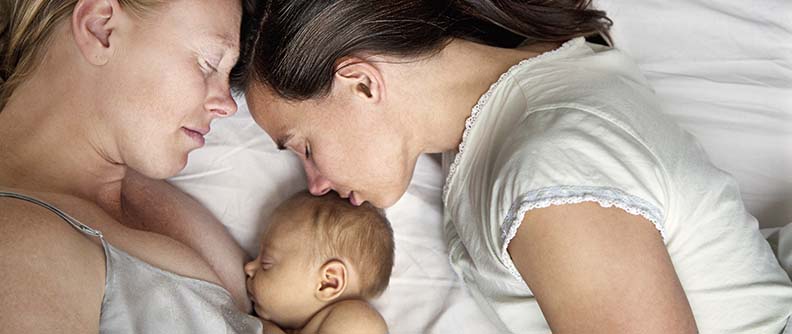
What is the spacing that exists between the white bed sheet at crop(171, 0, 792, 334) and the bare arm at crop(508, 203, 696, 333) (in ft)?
1.65

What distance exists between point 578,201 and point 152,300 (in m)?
0.63

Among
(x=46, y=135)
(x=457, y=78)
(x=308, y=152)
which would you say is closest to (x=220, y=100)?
(x=308, y=152)

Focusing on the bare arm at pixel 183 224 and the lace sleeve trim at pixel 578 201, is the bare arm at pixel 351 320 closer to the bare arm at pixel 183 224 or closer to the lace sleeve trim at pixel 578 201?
the bare arm at pixel 183 224

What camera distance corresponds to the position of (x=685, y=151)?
1303mm

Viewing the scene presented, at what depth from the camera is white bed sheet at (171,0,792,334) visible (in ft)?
5.46

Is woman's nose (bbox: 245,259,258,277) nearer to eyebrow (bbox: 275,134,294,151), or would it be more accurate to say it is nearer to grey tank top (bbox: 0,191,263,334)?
grey tank top (bbox: 0,191,263,334)

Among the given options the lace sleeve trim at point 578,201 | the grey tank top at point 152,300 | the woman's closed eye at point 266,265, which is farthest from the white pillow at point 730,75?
the grey tank top at point 152,300

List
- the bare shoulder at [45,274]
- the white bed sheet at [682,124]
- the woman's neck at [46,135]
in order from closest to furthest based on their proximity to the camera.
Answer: the bare shoulder at [45,274]
the woman's neck at [46,135]
the white bed sheet at [682,124]

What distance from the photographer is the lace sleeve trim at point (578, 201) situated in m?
1.13

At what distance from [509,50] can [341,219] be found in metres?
0.43

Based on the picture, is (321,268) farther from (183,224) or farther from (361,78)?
(361,78)

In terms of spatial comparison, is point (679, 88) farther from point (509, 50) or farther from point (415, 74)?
point (415, 74)

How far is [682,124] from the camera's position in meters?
1.72

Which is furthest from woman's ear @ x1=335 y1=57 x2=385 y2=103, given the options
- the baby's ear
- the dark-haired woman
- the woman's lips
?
the baby's ear
